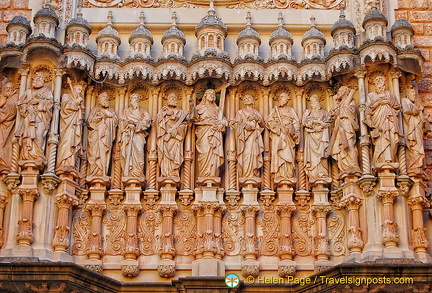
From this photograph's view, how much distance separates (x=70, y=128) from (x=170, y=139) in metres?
1.87

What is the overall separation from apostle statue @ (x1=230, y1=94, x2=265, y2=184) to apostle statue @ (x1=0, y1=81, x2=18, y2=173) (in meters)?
4.15

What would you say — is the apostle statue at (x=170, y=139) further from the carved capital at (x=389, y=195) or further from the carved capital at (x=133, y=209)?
the carved capital at (x=389, y=195)

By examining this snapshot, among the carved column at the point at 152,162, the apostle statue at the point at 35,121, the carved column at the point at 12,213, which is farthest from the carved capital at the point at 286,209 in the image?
the carved column at the point at 12,213

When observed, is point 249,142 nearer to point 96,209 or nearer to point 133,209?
point 133,209

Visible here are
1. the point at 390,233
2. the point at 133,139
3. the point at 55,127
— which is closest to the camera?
the point at 390,233

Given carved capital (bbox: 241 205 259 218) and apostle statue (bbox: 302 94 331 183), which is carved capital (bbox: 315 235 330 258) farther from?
carved capital (bbox: 241 205 259 218)

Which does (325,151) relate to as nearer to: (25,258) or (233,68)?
(233,68)

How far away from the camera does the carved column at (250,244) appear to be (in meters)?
15.1

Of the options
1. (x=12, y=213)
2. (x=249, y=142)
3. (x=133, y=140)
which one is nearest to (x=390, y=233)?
(x=249, y=142)

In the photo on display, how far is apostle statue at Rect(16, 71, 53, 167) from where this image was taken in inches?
605

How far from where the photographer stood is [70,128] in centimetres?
1582

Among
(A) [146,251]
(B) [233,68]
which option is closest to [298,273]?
(A) [146,251]

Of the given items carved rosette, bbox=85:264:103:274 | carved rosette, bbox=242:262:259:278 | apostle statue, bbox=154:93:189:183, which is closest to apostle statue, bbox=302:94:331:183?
carved rosette, bbox=242:262:259:278

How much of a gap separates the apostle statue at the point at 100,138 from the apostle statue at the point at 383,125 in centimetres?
482
